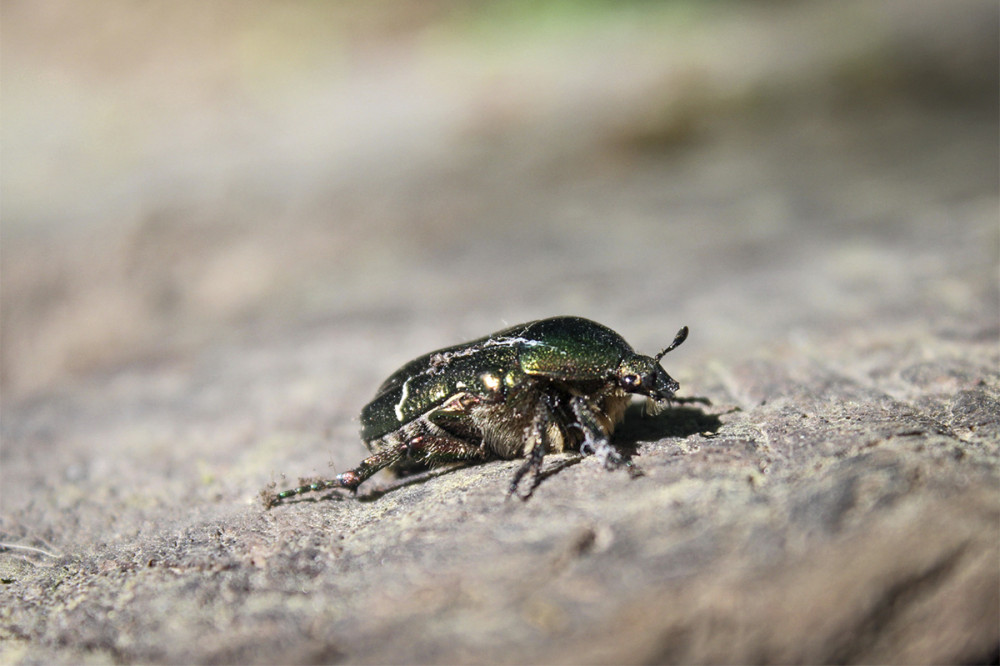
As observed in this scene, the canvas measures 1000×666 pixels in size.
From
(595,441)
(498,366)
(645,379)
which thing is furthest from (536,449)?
(645,379)

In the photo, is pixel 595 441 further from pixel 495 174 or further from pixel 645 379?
pixel 495 174

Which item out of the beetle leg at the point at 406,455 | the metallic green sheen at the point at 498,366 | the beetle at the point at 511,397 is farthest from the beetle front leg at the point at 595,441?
the beetle leg at the point at 406,455

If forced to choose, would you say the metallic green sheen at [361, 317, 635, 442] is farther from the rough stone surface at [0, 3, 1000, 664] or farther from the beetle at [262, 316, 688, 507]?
the rough stone surface at [0, 3, 1000, 664]

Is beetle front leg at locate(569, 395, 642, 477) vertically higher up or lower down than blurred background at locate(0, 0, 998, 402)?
lower down

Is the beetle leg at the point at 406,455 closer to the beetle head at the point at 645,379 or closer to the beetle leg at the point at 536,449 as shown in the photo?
the beetle leg at the point at 536,449

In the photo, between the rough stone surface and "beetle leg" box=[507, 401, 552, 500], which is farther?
"beetle leg" box=[507, 401, 552, 500]

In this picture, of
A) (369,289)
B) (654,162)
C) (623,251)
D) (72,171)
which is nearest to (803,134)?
(654,162)

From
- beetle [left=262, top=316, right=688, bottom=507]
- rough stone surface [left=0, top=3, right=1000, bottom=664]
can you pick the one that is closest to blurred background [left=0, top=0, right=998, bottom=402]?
rough stone surface [left=0, top=3, right=1000, bottom=664]
